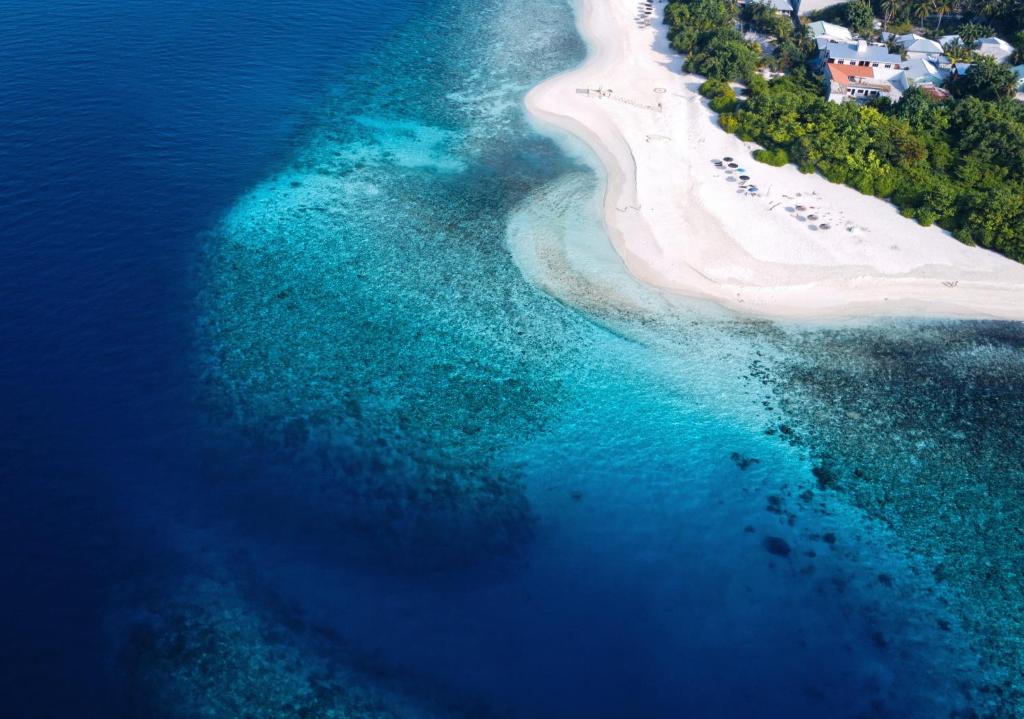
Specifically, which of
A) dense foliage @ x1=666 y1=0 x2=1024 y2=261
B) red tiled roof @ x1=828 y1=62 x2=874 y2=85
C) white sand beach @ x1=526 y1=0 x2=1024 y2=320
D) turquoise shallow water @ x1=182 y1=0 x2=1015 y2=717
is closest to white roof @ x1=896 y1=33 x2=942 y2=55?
dense foliage @ x1=666 y1=0 x2=1024 y2=261

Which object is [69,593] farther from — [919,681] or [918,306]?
[918,306]

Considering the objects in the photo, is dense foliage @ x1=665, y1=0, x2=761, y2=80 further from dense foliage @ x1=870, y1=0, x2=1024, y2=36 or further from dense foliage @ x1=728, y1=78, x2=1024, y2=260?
dense foliage @ x1=870, y1=0, x2=1024, y2=36

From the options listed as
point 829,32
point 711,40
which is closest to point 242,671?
point 711,40

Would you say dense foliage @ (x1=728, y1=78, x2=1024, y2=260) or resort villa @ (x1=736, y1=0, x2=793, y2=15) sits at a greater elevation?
resort villa @ (x1=736, y1=0, x2=793, y2=15)

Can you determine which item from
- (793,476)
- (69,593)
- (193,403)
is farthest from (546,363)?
(69,593)

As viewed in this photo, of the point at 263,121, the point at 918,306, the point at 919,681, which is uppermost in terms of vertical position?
the point at 263,121
